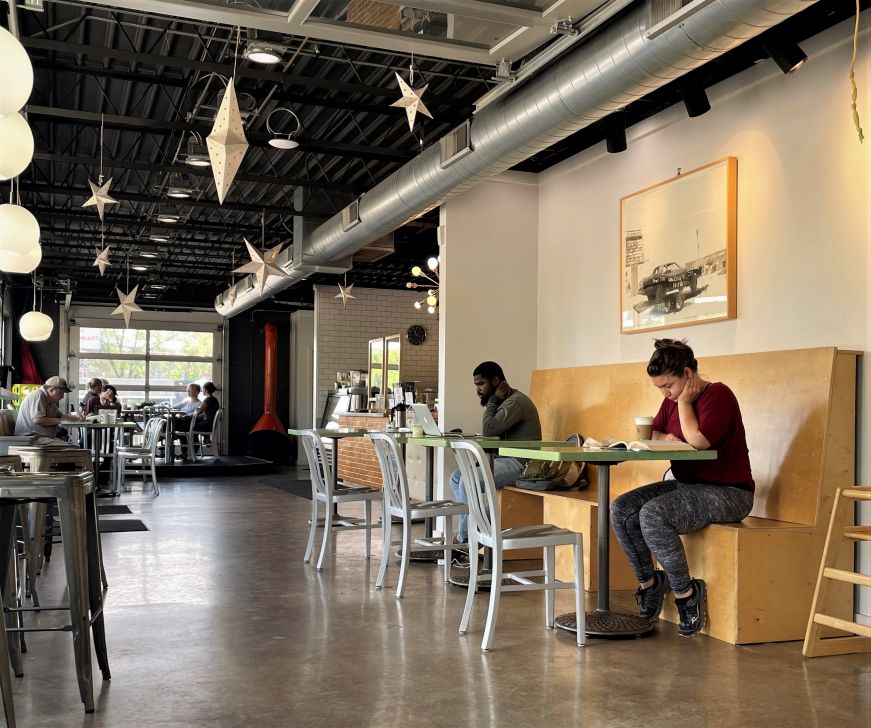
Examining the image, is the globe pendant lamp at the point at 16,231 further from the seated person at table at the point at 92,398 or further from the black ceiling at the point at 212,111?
the seated person at table at the point at 92,398

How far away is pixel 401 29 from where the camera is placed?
470cm

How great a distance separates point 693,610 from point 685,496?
22.6 inches

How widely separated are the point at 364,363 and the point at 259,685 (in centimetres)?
1256

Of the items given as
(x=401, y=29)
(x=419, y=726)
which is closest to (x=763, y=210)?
(x=401, y=29)

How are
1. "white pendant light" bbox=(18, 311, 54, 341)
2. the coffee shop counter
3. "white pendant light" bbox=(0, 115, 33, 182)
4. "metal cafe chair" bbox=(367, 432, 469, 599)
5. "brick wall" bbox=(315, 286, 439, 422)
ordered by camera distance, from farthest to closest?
"brick wall" bbox=(315, 286, 439, 422) → "white pendant light" bbox=(18, 311, 54, 341) → the coffee shop counter → "metal cafe chair" bbox=(367, 432, 469, 599) → "white pendant light" bbox=(0, 115, 33, 182)

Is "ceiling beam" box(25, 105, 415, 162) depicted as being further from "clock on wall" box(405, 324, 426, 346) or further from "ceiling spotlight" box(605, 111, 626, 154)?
"clock on wall" box(405, 324, 426, 346)

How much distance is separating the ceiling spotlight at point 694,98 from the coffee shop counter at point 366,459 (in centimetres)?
511

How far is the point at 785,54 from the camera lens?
→ 16.2 ft

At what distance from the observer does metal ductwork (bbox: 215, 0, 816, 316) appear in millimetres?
3971

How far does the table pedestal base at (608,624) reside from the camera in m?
4.40

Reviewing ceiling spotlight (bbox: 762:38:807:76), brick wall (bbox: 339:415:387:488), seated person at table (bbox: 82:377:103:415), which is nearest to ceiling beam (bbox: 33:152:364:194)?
brick wall (bbox: 339:415:387:488)

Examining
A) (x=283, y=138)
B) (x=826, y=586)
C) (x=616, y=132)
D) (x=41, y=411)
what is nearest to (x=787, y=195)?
(x=616, y=132)

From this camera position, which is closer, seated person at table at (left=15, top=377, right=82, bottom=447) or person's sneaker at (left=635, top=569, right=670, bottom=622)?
Result: person's sneaker at (left=635, top=569, right=670, bottom=622)

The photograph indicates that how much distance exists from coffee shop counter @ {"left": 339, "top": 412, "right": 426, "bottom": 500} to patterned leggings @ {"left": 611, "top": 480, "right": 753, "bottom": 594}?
5167 millimetres
